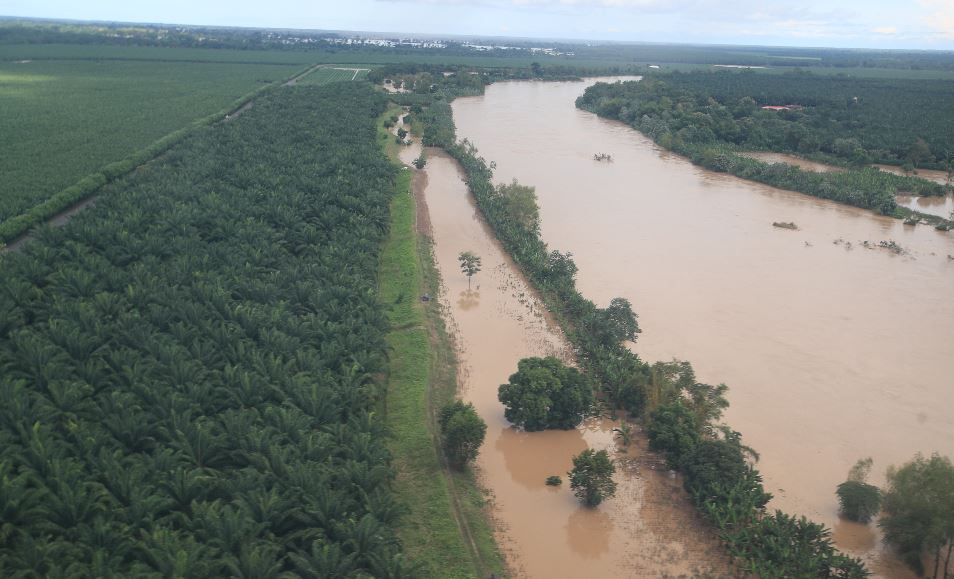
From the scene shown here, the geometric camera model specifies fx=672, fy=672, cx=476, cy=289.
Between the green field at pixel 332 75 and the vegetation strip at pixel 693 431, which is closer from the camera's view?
the vegetation strip at pixel 693 431

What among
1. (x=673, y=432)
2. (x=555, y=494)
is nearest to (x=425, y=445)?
(x=555, y=494)

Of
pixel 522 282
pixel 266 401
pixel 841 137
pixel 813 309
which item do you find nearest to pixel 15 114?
pixel 522 282

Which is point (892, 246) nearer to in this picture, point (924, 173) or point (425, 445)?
point (924, 173)

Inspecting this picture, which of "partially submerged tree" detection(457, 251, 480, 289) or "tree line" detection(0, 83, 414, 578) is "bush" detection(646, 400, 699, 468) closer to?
"tree line" detection(0, 83, 414, 578)

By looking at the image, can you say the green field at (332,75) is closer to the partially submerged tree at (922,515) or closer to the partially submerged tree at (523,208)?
the partially submerged tree at (523,208)

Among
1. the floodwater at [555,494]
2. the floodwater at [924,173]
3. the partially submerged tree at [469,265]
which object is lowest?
the floodwater at [555,494]

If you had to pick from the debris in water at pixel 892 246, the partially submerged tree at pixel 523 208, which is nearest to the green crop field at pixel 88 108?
the partially submerged tree at pixel 523 208
